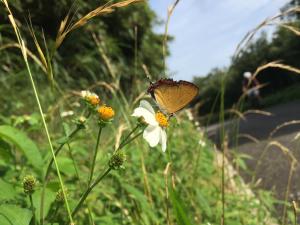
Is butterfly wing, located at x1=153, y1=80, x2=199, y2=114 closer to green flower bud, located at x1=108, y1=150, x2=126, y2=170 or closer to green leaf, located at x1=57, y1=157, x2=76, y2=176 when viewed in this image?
green flower bud, located at x1=108, y1=150, x2=126, y2=170

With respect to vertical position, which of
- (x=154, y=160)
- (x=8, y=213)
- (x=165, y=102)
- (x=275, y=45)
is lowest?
(x=8, y=213)

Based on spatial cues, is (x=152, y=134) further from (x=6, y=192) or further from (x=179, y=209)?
(x=6, y=192)

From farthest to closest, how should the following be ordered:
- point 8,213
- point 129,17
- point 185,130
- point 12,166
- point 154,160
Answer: point 129,17, point 185,130, point 154,160, point 12,166, point 8,213

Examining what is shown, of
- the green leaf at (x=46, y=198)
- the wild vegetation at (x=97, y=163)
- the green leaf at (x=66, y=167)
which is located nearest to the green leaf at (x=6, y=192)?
the wild vegetation at (x=97, y=163)

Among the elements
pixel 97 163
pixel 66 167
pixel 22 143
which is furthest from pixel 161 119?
pixel 97 163

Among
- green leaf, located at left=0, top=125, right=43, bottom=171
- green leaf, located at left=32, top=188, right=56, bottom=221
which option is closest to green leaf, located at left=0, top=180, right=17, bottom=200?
green leaf, located at left=32, top=188, right=56, bottom=221

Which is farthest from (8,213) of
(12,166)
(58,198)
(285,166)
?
(285,166)

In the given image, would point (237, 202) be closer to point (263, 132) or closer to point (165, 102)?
point (165, 102)
